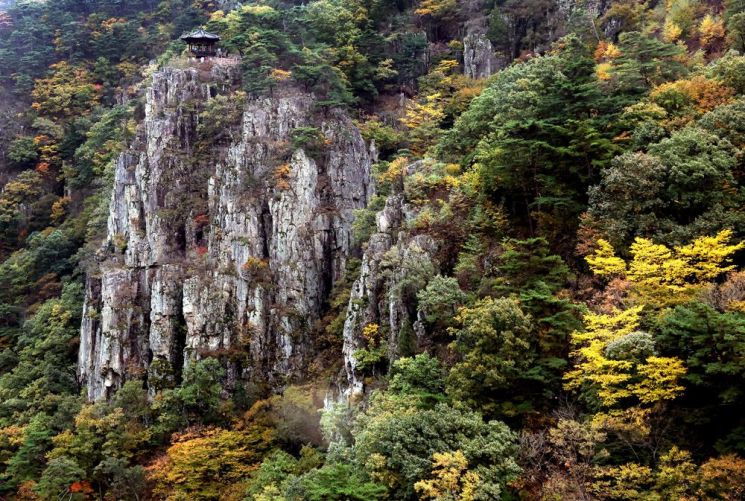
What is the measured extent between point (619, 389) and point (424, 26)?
4631 cm

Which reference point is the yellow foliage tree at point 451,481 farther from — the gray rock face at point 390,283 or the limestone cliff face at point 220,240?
the limestone cliff face at point 220,240

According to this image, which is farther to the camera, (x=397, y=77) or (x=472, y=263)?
(x=397, y=77)

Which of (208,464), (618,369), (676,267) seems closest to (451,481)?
(618,369)

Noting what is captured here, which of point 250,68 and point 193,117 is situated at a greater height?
point 250,68

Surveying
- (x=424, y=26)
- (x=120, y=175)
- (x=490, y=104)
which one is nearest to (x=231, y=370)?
(x=120, y=175)

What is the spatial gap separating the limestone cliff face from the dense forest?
9.8 inches

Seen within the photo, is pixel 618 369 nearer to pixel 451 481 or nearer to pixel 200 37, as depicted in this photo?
pixel 451 481

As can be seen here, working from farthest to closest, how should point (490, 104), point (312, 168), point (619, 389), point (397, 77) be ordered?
1. point (397, 77)
2. point (312, 168)
3. point (490, 104)
4. point (619, 389)

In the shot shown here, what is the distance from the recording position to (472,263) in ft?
81.3

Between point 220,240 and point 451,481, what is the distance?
1087 inches

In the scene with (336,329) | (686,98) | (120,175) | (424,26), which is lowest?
(336,329)

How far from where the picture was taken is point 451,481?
51.9 ft

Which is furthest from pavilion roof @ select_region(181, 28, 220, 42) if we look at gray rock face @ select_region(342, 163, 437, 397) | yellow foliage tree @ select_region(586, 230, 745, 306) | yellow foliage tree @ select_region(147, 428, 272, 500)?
yellow foliage tree @ select_region(586, 230, 745, 306)

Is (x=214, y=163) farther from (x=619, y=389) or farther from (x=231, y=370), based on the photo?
(x=619, y=389)
